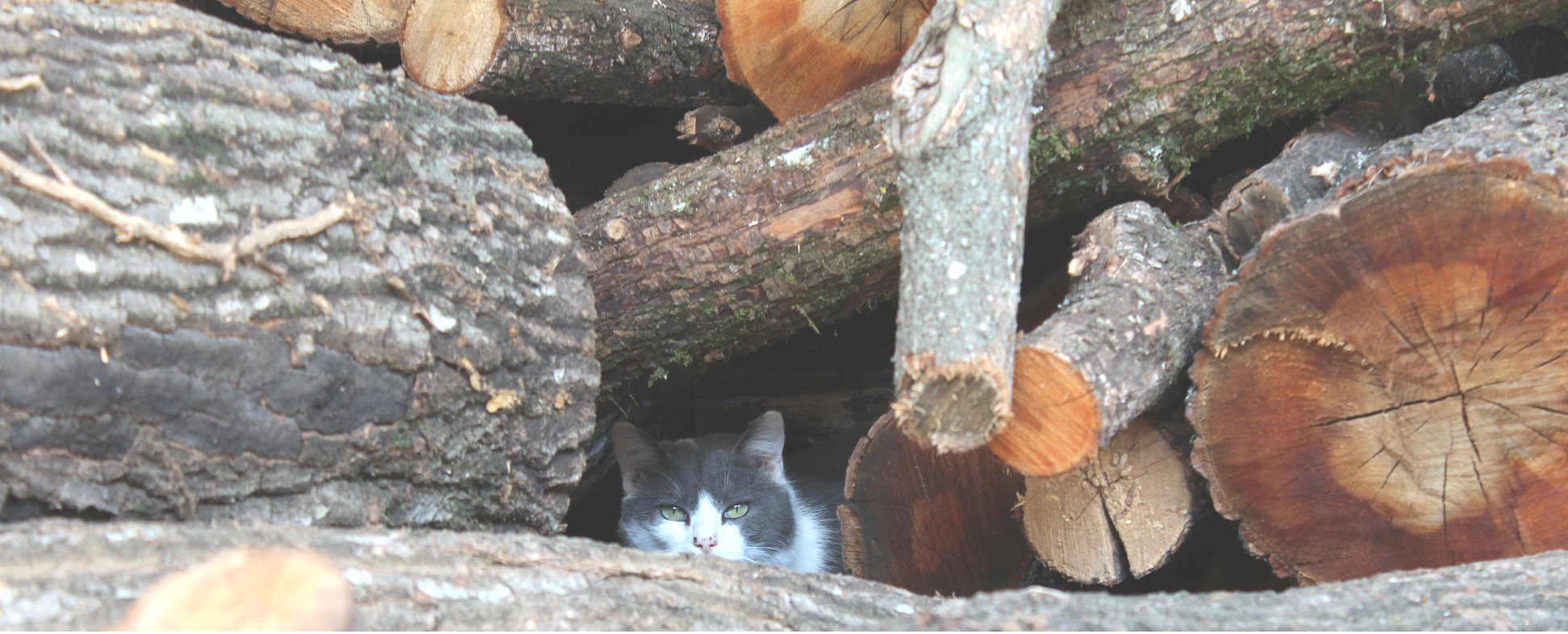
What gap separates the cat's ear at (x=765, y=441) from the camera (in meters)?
3.13

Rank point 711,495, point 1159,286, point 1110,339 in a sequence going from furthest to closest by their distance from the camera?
point 711,495
point 1159,286
point 1110,339

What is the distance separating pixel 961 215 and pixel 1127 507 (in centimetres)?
82

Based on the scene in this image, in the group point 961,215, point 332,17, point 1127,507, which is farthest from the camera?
point 332,17

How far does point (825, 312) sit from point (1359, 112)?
4.02 ft

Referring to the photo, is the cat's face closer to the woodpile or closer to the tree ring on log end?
the woodpile

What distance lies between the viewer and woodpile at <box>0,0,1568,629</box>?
148cm

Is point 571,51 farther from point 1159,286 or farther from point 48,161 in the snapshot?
point 1159,286

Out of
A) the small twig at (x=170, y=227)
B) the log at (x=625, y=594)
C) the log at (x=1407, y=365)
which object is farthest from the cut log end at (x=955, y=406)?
the small twig at (x=170, y=227)

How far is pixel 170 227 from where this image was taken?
1.54m

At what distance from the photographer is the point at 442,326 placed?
5.90 feet

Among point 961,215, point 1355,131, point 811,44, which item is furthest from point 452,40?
point 1355,131

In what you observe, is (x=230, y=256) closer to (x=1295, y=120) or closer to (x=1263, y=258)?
(x=1263, y=258)

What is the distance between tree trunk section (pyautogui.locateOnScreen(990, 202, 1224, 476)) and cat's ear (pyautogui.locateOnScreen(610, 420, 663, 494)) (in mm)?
1391

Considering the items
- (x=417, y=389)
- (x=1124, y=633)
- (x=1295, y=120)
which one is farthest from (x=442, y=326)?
(x=1295, y=120)
